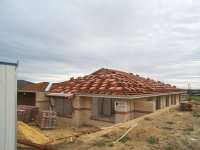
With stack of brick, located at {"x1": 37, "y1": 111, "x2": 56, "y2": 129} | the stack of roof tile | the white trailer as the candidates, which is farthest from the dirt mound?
stack of brick, located at {"x1": 37, "y1": 111, "x2": 56, "y2": 129}

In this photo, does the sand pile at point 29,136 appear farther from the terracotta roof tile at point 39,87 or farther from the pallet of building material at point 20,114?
the terracotta roof tile at point 39,87

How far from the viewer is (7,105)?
24.6 ft

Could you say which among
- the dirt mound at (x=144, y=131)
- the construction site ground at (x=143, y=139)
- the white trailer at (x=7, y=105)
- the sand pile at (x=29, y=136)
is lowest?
the sand pile at (x=29, y=136)

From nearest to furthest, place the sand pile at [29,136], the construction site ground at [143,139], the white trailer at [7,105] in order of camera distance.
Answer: the white trailer at [7,105]
the construction site ground at [143,139]
the sand pile at [29,136]

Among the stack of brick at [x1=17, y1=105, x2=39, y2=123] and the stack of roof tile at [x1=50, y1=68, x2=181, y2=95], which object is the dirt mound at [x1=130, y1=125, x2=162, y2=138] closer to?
the stack of roof tile at [x1=50, y1=68, x2=181, y2=95]

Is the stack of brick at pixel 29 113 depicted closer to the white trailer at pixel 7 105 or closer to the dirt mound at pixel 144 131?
the dirt mound at pixel 144 131

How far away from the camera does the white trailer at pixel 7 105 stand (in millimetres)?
7355

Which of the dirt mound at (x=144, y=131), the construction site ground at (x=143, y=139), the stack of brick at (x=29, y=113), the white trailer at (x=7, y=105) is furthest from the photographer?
the stack of brick at (x=29, y=113)

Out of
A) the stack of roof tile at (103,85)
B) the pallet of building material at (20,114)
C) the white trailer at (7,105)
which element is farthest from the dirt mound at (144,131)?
the pallet of building material at (20,114)

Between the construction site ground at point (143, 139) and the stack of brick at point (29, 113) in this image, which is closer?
the construction site ground at point (143, 139)

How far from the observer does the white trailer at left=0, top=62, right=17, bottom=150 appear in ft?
24.1

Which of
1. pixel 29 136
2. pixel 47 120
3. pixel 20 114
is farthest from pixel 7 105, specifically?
pixel 20 114

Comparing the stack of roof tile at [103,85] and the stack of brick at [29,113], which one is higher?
the stack of roof tile at [103,85]

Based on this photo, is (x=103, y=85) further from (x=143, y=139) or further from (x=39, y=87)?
(x=143, y=139)
